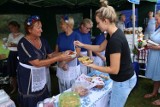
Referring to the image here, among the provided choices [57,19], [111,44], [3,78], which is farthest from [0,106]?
[57,19]

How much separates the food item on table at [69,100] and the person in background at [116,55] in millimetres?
398

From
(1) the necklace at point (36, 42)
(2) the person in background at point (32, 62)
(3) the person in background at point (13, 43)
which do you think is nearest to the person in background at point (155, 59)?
(2) the person in background at point (32, 62)

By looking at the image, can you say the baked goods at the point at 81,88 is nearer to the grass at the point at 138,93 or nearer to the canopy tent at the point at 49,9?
the grass at the point at 138,93

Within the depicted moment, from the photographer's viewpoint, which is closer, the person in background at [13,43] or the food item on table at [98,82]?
the food item on table at [98,82]

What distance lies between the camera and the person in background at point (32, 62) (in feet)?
7.39

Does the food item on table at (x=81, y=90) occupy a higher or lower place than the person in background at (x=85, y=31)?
lower

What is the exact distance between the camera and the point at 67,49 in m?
2.94

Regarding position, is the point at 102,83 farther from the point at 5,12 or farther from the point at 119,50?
the point at 5,12

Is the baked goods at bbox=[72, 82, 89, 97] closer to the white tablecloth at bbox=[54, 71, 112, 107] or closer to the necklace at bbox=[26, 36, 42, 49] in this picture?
the white tablecloth at bbox=[54, 71, 112, 107]

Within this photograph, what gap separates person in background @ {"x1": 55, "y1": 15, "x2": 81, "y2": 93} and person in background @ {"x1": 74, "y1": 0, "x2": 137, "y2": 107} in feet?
3.23

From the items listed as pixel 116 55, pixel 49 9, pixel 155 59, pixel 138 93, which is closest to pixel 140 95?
pixel 138 93

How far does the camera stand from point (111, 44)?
5.92 feet

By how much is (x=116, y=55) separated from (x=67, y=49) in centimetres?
124

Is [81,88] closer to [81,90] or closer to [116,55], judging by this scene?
[81,90]
